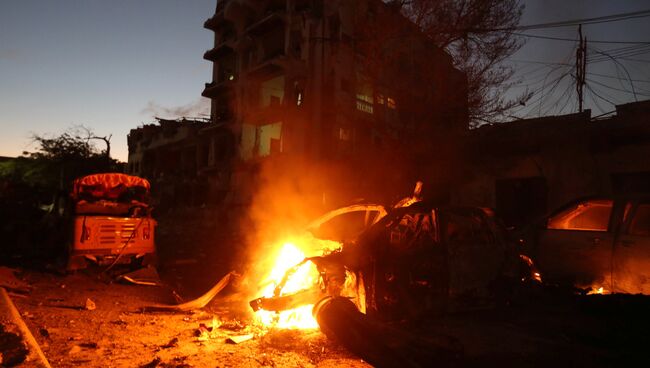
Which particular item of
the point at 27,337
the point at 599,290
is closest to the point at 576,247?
the point at 599,290

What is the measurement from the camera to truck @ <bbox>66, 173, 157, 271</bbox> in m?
9.15

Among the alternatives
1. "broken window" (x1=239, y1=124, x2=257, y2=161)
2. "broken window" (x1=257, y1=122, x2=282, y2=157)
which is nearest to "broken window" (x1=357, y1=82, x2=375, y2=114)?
"broken window" (x1=257, y1=122, x2=282, y2=157)

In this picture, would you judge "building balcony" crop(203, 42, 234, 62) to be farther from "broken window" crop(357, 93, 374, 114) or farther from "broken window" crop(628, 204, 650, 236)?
"broken window" crop(628, 204, 650, 236)

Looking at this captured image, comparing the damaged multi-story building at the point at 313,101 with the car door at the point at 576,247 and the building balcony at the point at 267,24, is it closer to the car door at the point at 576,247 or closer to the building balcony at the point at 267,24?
the building balcony at the point at 267,24

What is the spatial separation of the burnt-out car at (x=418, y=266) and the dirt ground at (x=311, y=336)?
38 cm

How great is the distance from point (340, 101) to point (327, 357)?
1887 centimetres

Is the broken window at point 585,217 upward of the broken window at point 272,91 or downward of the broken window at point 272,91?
downward

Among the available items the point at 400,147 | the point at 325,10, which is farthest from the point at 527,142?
the point at 325,10

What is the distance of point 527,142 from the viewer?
43.4 ft

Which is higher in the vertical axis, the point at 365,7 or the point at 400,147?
the point at 365,7

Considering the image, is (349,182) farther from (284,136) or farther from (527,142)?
(284,136)

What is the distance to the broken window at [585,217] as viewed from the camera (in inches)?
255

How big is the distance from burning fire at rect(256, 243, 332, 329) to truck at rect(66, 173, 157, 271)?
5.33 metres

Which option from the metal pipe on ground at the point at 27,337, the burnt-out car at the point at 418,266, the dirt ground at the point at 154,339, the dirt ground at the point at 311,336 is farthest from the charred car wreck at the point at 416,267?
the metal pipe on ground at the point at 27,337
